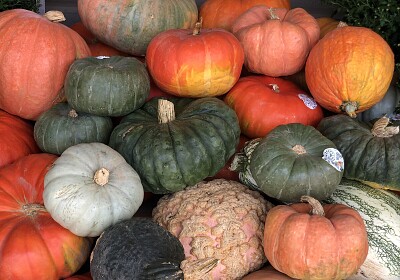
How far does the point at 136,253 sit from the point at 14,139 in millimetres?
959

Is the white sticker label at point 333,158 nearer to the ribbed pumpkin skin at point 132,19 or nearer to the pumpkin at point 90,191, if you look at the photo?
the pumpkin at point 90,191

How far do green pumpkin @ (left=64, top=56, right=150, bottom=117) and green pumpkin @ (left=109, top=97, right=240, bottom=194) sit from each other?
10 cm

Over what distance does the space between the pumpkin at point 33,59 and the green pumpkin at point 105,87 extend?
15 centimetres

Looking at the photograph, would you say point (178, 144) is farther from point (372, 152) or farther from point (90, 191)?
point (372, 152)

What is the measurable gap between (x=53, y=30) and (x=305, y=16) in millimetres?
1204

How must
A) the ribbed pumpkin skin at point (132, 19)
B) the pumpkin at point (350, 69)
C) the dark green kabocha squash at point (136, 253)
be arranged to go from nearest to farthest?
the dark green kabocha squash at point (136, 253), the pumpkin at point (350, 69), the ribbed pumpkin skin at point (132, 19)

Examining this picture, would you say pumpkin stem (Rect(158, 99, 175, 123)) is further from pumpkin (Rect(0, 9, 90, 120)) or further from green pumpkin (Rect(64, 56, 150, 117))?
pumpkin (Rect(0, 9, 90, 120))

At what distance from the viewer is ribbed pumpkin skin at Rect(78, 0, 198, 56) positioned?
240cm

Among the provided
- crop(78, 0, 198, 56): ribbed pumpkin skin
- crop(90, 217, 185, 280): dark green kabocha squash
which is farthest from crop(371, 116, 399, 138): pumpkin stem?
crop(78, 0, 198, 56): ribbed pumpkin skin

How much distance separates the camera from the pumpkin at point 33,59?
216 cm

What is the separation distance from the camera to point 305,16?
2449 millimetres

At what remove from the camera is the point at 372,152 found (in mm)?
1986

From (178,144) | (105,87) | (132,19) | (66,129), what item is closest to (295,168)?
(178,144)

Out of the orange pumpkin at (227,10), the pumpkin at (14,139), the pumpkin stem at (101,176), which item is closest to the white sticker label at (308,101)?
the orange pumpkin at (227,10)
